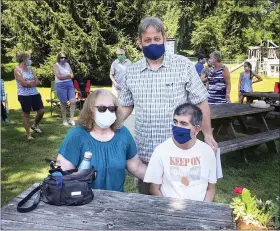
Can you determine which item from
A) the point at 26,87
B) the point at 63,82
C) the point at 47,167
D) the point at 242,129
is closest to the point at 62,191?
the point at 47,167

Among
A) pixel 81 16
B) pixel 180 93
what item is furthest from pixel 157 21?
pixel 81 16

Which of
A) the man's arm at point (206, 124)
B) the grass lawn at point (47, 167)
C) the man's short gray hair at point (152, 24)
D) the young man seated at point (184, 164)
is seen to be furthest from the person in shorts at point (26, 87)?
the young man seated at point (184, 164)

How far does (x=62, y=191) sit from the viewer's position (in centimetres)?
209

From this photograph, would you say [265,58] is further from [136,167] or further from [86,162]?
[86,162]

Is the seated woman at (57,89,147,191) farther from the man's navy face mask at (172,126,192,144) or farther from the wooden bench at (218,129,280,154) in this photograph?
the wooden bench at (218,129,280,154)

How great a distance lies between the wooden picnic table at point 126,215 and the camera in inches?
72.7

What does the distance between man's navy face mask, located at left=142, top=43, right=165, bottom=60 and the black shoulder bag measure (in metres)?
1.13

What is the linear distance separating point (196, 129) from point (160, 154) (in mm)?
326

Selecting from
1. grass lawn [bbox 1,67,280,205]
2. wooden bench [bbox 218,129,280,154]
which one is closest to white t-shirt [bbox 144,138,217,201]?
grass lawn [bbox 1,67,280,205]

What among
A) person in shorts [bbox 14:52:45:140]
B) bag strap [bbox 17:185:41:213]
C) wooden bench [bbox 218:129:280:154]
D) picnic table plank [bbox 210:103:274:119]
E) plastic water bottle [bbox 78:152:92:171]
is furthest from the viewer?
person in shorts [bbox 14:52:45:140]

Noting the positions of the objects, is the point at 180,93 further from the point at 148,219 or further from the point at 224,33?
the point at 224,33

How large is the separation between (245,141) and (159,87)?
3.38 meters

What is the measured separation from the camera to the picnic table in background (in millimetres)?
5621

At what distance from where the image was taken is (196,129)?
8.76 feet
